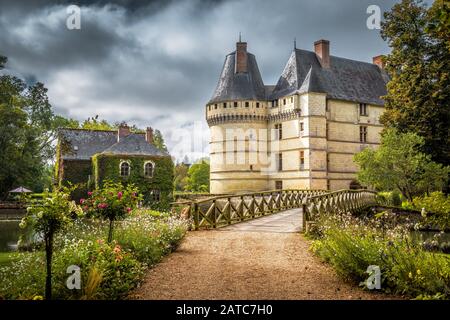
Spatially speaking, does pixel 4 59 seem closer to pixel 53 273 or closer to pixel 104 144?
pixel 104 144

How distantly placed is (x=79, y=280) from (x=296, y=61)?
3430 centimetres

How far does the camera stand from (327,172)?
36.2 meters

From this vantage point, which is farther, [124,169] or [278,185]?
[278,185]

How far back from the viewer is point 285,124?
3669cm

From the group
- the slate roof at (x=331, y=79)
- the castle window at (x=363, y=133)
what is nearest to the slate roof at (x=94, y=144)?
the slate roof at (x=331, y=79)

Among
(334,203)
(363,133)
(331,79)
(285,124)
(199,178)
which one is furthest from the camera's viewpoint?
(199,178)

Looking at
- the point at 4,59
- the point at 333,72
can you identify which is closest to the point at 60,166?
the point at 4,59

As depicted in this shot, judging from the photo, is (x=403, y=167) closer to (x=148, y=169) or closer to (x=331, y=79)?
(x=331, y=79)

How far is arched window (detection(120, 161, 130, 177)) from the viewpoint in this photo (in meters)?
31.4

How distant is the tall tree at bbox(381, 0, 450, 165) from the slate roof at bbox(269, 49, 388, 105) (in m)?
10.3

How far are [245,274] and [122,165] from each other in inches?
1025

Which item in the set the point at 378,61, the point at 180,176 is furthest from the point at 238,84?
the point at 180,176

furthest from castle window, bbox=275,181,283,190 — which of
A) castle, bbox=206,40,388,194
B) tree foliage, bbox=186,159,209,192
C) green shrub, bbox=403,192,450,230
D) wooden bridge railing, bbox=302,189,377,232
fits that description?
green shrub, bbox=403,192,450,230

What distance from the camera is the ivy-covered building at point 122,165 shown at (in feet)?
102
